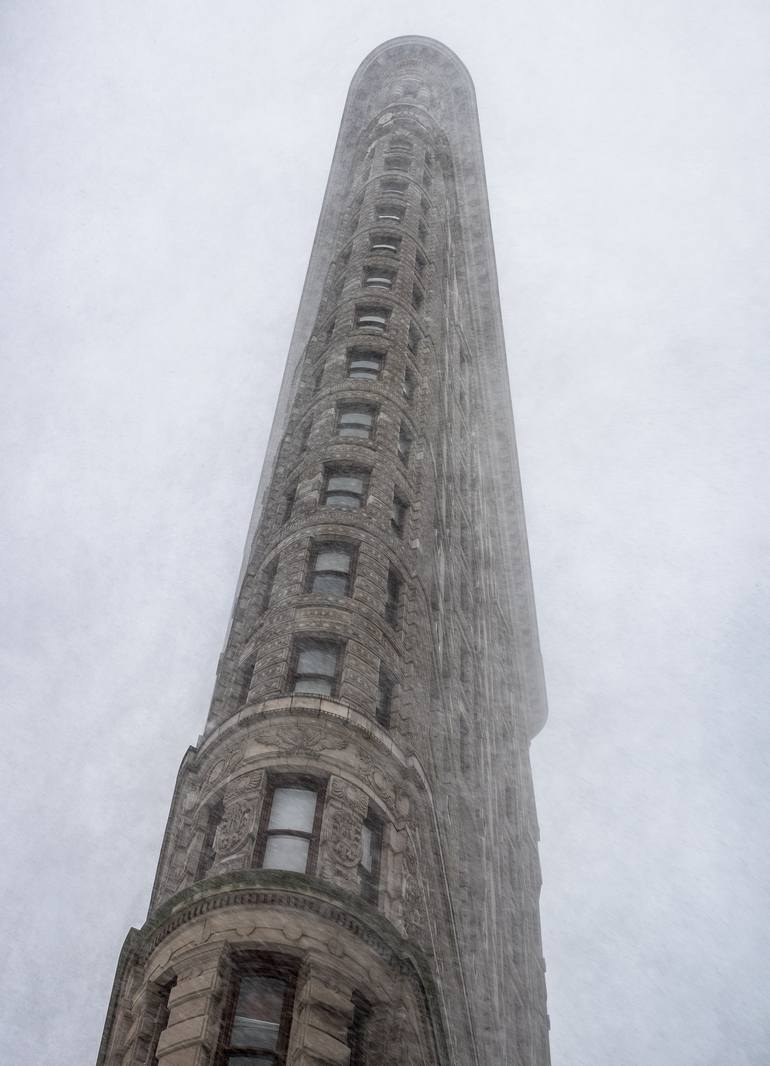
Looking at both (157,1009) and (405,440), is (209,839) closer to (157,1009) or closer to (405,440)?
(157,1009)

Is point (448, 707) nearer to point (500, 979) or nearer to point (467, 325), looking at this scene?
point (500, 979)

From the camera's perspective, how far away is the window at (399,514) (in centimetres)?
3467

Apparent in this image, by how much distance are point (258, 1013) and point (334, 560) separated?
15.0 meters

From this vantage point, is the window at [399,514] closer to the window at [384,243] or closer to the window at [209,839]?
the window at [209,839]

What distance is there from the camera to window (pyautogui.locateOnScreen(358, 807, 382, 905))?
23500 millimetres

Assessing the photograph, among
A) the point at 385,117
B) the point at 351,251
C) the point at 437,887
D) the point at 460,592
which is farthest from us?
the point at 385,117

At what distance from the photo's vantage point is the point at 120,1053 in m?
20.7

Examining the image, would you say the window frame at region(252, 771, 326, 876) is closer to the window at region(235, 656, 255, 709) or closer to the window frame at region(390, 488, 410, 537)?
the window at region(235, 656, 255, 709)

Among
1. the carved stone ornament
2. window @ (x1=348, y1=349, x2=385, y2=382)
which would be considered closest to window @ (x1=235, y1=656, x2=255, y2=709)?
the carved stone ornament

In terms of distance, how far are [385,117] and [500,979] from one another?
161ft

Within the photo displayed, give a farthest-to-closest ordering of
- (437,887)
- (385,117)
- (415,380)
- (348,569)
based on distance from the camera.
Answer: (385,117)
(415,380)
(348,569)
(437,887)

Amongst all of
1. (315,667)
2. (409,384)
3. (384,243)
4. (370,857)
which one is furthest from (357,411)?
(370,857)

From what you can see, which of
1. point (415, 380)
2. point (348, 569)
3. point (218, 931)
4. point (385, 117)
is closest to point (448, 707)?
point (348, 569)

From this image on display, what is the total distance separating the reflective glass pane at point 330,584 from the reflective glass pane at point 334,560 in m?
0.27
